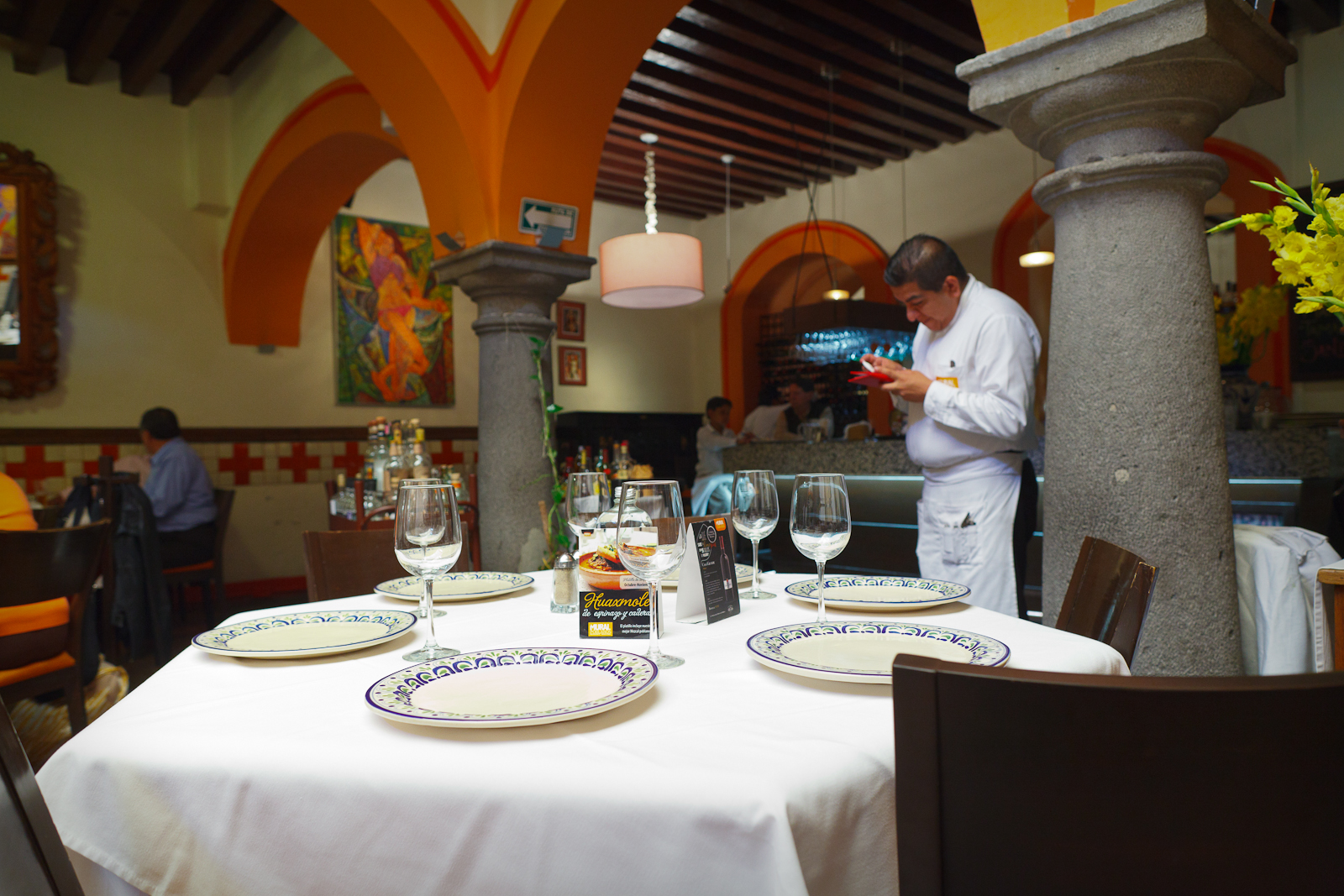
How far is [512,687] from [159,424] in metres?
4.99

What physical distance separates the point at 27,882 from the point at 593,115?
3784 millimetres

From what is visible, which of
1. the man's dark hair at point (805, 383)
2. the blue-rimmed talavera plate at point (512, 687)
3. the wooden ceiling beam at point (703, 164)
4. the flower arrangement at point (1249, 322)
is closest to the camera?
the blue-rimmed talavera plate at point (512, 687)

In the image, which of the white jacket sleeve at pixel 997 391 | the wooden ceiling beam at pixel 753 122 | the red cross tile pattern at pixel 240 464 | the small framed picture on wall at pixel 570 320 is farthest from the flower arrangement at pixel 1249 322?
the small framed picture on wall at pixel 570 320

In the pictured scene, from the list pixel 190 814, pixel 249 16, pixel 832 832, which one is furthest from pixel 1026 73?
pixel 249 16

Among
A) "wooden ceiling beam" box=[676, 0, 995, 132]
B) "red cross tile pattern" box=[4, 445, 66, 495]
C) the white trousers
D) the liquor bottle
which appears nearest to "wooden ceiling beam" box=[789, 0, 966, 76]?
"wooden ceiling beam" box=[676, 0, 995, 132]

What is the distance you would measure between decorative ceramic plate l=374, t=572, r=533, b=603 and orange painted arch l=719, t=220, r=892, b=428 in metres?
6.54

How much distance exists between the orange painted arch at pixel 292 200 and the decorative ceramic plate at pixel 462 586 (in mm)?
3937

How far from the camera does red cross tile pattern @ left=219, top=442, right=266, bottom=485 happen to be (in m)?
6.46

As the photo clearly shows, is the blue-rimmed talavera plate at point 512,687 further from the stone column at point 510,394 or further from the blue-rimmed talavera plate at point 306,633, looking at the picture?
the stone column at point 510,394

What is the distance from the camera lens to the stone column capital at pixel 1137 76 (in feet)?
6.07

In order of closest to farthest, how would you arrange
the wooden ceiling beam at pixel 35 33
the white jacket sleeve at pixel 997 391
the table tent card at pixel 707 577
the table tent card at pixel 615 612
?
the table tent card at pixel 615 612 → the table tent card at pixel 707 577 → the white jacket sleeve at pixel 997 391 → the wooden ceiling beam at pixel 35 33

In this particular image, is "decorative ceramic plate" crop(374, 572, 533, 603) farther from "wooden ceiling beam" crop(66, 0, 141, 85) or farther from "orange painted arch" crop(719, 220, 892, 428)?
"orange painted arch" crop(719, 220, 892, 428)

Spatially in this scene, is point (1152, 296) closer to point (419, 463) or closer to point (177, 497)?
point (419, 463)

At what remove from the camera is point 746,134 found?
23.6 feet
